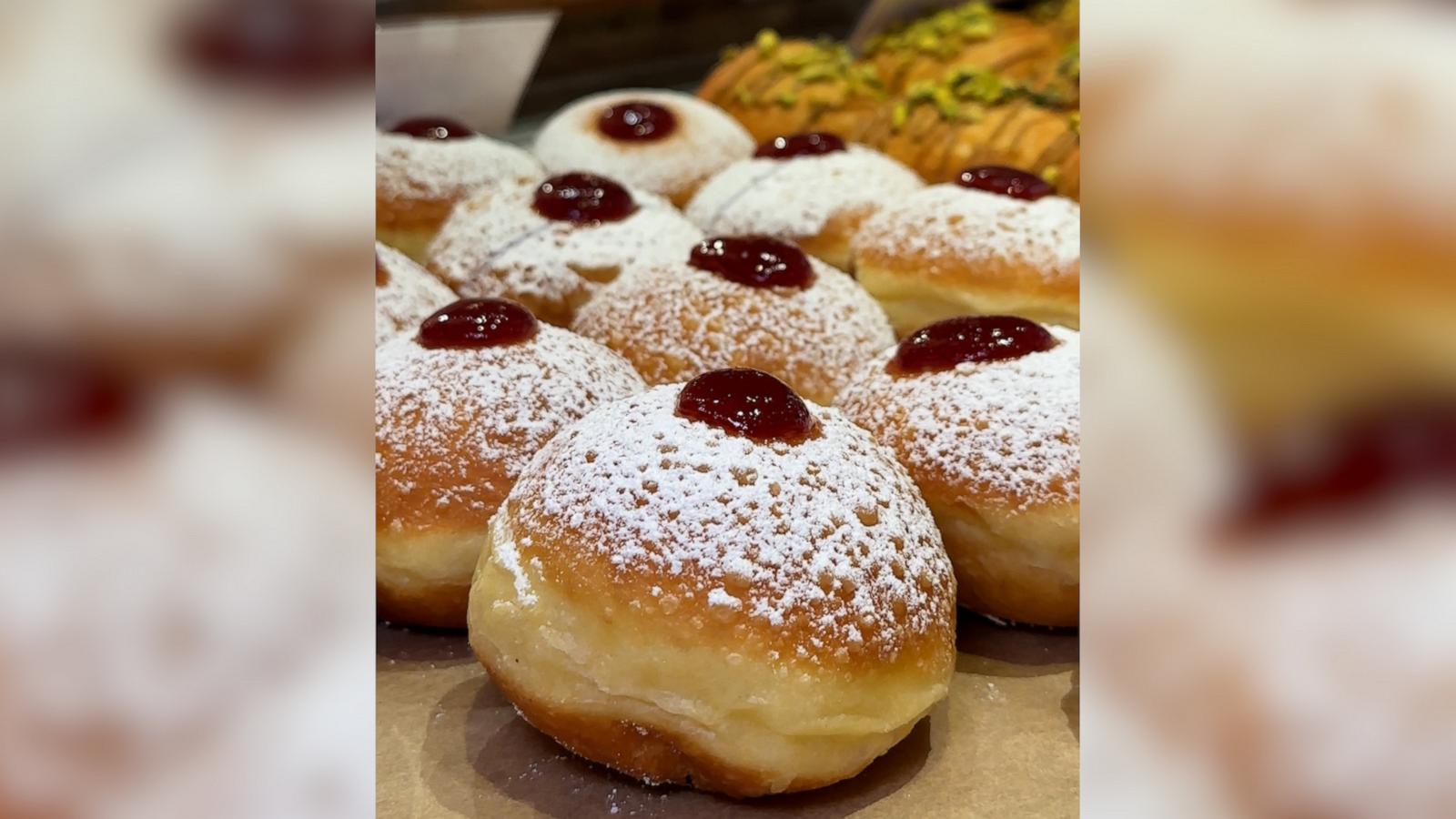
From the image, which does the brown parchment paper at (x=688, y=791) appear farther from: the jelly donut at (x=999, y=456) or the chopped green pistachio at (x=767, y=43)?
the chopped green pistachio at (x=767, y=43)

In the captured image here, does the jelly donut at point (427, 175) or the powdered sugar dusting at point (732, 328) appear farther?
the jelly donut at point (427, 175)

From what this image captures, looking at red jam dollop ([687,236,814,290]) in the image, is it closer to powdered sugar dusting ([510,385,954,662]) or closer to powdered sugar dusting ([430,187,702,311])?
powdered sugar dusting ([430,187,702,311])

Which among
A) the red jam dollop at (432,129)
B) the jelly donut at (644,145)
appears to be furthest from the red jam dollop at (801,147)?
the red jam dollop at (432,129)
